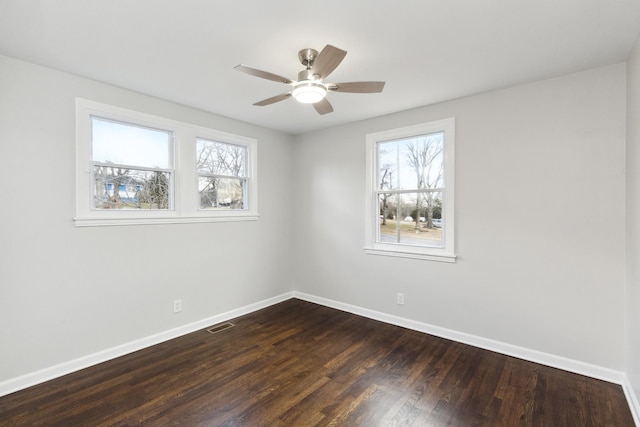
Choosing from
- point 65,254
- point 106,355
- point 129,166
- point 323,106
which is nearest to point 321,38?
point 323,106

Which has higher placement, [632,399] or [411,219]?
[411,219]

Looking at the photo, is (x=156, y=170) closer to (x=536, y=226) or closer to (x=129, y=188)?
(x=129, y=188)

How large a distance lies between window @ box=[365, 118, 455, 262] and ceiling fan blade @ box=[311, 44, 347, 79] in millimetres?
1910

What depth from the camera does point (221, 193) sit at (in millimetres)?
3961

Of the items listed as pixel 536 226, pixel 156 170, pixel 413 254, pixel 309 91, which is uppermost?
pixel 309 91

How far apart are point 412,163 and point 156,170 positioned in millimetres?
2896

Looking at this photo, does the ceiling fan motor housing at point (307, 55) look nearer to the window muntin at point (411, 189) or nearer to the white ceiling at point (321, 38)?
the white ceiling at point (321, 38)

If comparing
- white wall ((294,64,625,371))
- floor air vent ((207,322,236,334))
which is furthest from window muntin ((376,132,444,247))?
floor air vent ((207,322,236,334))

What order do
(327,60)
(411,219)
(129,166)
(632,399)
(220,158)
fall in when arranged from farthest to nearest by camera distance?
(220,158) < (411,219) < (129,166) < (632,399) < (327,60)

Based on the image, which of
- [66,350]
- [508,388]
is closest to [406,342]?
[508,388]

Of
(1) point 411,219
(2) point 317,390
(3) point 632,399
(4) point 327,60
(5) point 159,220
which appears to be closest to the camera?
(4) point 327,60

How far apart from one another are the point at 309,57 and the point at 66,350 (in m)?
3.18

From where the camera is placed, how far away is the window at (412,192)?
3.39m

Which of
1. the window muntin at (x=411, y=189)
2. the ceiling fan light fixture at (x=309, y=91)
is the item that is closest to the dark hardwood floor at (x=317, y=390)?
the window muntin at (x=411, y=189)
